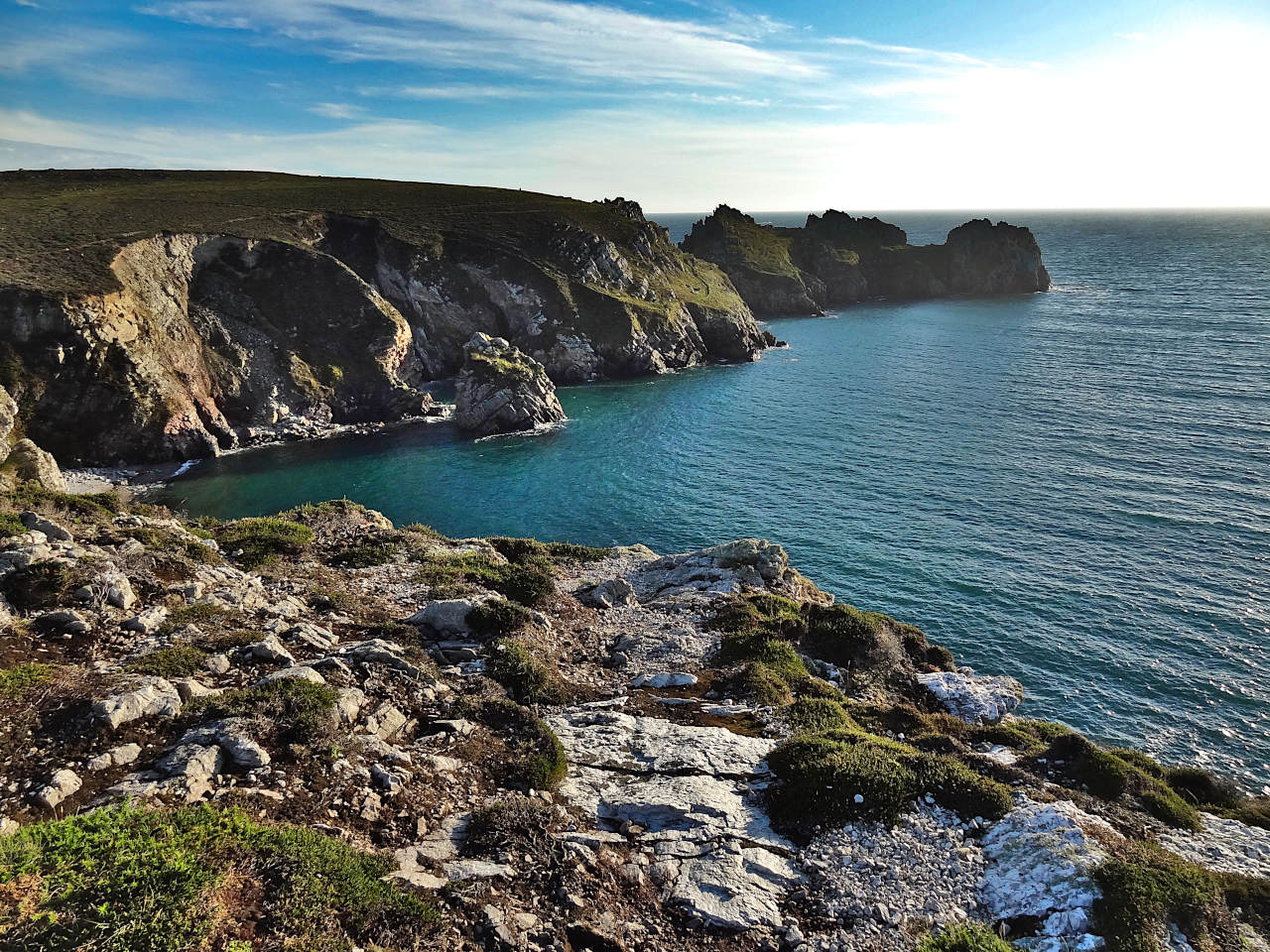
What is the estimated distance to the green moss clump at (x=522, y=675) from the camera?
1981 cm

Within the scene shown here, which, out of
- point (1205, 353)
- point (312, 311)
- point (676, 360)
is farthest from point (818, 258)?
point (312, 311)

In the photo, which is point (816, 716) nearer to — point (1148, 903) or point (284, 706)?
point (1148, 903)

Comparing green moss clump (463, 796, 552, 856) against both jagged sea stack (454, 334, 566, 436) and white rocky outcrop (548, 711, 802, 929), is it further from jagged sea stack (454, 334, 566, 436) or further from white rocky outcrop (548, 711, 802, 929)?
jagged sea stack (454, 334, 566, 436)

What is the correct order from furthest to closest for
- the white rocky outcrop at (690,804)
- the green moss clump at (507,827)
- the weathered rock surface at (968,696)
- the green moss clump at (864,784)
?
the weathered rock surface at (968,696)
the green moss clump at (864,784)
the white rocky outcrop at (690,804)
the green moss clump at (507,827)

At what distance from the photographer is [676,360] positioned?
115750 millimetres

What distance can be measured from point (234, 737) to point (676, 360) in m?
107

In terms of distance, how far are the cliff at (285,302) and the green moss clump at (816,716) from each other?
71235 mm

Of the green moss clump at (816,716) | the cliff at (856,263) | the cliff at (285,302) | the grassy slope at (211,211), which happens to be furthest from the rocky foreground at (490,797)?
the cliff at (856,263)

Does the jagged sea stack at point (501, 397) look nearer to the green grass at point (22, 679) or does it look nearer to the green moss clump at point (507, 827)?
the green grass at point (22, 679)

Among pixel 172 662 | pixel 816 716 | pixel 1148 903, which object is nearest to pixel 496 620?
pixel 172 662

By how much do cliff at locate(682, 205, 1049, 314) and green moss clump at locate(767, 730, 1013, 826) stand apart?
161 m

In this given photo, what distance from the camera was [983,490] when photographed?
5650 cm

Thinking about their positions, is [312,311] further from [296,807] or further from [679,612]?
[296,807]

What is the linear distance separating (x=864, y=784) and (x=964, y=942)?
170 inches
